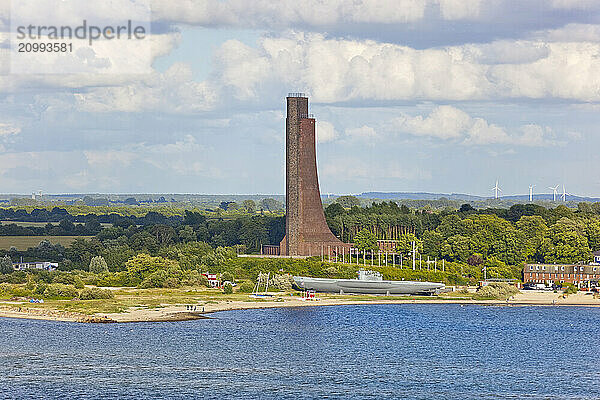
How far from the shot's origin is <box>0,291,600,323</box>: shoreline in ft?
354

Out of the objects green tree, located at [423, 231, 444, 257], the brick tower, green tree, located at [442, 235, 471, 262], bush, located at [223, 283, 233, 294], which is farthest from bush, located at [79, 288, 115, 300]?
green tree, located at [442, 235, 471, 262]

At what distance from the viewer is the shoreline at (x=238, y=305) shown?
108000 millimetres

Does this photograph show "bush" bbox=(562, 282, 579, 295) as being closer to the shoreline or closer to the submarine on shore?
the shoreline

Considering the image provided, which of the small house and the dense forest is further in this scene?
the dense forest

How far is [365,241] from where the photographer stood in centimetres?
15638


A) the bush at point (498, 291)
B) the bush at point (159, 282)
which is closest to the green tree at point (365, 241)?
the bush at point (498, 291)

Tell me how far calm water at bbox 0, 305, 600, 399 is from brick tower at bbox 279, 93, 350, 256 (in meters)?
32.0

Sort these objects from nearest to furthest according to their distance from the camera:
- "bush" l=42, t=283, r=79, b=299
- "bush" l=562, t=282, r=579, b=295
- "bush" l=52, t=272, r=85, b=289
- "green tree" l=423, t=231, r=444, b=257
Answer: "bush" l=42, t=283, r=79, b=299 → "bush" l=52, t=272, r=85, b=289 → "bush" l=562, t=282, r=579, b=295 → "green tree" l=423, t=231, r=444, b=257

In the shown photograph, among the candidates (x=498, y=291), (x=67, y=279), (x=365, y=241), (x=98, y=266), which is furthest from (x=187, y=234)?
(x=498, y=291)

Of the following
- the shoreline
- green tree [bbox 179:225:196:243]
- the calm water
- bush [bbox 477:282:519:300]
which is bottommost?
the calm water

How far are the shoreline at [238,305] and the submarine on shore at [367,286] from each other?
2.60 metres

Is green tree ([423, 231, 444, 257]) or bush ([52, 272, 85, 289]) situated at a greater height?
green tree ([423, 231, 444, 257])

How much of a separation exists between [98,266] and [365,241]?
39.4m

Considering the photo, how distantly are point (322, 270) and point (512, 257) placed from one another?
29410 mm
